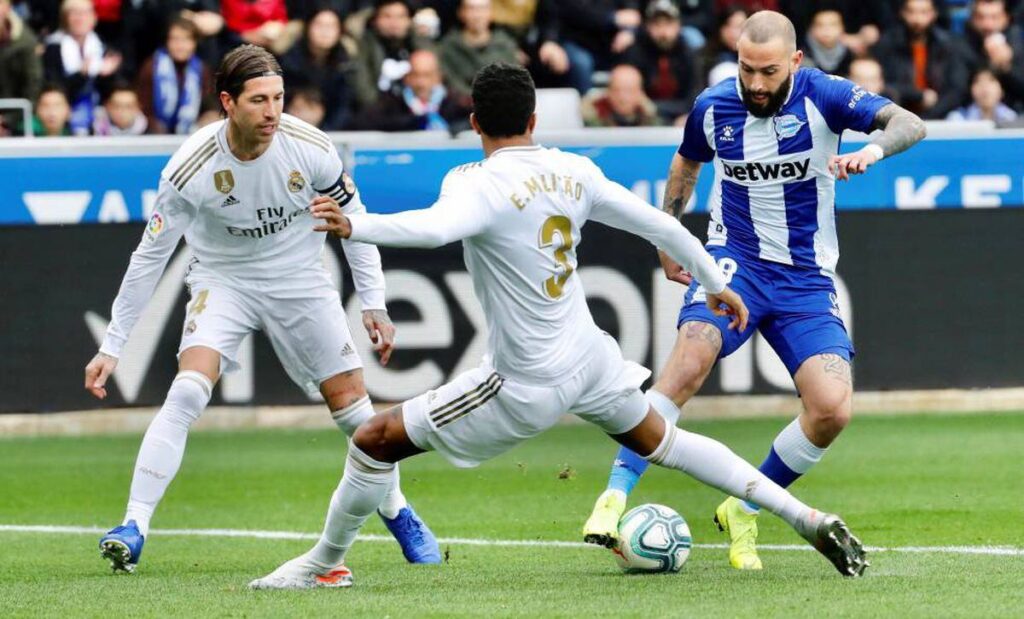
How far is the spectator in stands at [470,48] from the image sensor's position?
56.1ft

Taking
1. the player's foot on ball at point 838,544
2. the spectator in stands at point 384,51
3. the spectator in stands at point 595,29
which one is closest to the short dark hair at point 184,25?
the spectator in stands at point 384,51

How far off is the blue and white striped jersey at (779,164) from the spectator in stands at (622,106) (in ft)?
25.5

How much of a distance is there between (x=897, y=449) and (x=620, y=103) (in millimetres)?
4844

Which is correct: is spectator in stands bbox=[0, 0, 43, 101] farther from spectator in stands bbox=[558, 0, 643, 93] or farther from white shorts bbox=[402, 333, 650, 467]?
white shorts bbox=[402, 333, 650, 467]

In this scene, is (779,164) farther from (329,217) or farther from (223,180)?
(329,217)

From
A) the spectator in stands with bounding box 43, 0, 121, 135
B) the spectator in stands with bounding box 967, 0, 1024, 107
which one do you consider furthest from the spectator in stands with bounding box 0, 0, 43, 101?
the spectator in stands with bounding box 967, 0, 1024, 107

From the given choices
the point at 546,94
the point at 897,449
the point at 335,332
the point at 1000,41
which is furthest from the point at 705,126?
the point at 1000,41

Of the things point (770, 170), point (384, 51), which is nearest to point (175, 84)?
point (384, 51)

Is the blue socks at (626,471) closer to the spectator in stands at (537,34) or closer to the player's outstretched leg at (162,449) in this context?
the player's outstretched leg at (162,449)

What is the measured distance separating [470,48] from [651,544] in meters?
9.87

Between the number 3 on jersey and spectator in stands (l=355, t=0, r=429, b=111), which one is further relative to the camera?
spectator in stands (l=355, t=0, r=429, b=111)

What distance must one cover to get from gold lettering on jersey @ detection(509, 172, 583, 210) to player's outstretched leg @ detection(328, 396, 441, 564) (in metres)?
2.04

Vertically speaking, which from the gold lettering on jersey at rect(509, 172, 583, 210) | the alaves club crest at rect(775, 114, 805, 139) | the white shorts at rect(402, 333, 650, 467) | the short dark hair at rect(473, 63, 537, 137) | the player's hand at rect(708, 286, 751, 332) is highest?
the short dark hair at rect(473, 63, 537, 137)

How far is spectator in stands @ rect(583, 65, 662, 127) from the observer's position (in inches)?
648
